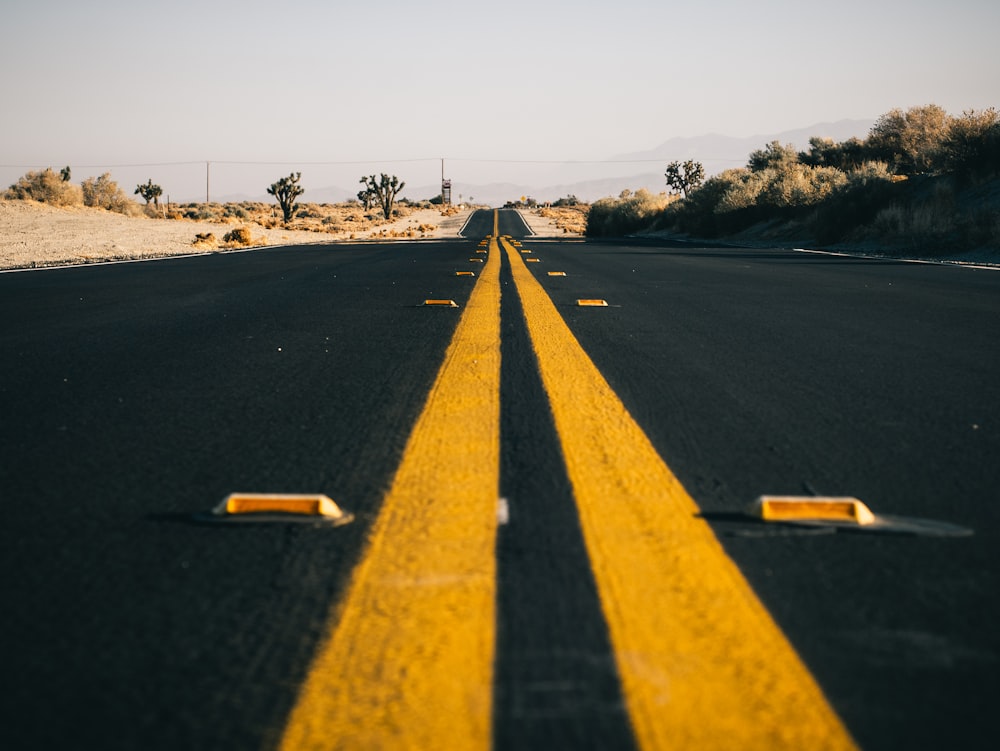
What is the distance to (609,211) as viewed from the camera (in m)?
51.8

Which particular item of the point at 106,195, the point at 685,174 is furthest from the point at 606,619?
the point at 685,174

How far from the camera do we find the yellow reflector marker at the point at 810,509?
7.09 feet

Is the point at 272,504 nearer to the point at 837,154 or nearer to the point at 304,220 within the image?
the point at 837,154

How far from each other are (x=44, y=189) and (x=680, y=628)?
60.7 m

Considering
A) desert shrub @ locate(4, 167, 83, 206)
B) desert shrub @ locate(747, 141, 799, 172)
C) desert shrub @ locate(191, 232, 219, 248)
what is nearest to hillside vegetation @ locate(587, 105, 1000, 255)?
desert shrub @ locate(747, 141, 799, 172)

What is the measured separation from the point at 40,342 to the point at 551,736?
5123 mm

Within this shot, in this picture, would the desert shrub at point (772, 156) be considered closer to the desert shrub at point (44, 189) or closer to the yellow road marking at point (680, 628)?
the desert shrub at point (44, 189)

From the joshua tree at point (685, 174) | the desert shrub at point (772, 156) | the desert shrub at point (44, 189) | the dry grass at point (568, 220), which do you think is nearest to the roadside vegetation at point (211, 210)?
the desert shrub at point (44, 189)

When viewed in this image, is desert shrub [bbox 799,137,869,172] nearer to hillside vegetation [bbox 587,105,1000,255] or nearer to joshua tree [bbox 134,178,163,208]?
hillside vegetation [bbox 587,105,1000,255]

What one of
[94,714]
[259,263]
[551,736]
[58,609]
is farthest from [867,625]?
[259,263]

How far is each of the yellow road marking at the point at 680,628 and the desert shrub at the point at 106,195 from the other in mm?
70373

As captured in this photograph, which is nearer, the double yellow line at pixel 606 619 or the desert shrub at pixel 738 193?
the double yellow line at pixel 606 619

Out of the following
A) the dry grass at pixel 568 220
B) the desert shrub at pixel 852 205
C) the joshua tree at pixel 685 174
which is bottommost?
the desert shrub at pixel 852 205

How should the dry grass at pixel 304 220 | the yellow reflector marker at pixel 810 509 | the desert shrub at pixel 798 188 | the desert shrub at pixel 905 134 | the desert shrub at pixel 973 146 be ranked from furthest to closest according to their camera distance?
the dry grass at pixel 304 220
the desert shrub at pixel 905 134
the desert shrub at pixel 798 188
the desert shrub at pixel 973 146
the yellow reflector marker at pixel 810 509
